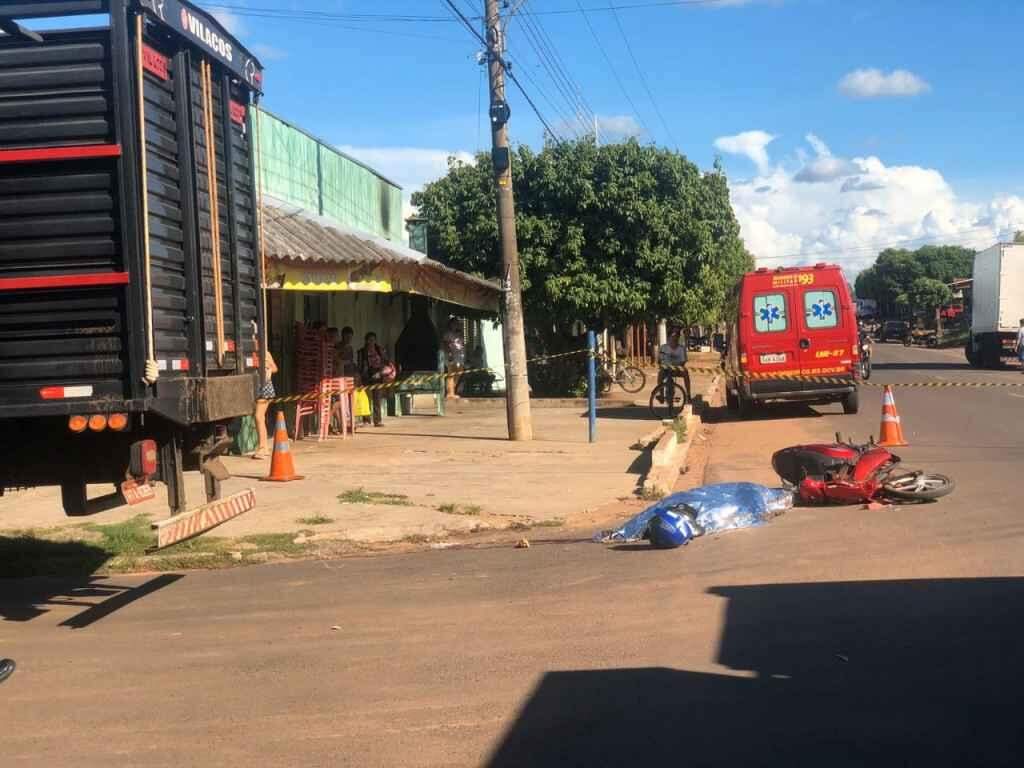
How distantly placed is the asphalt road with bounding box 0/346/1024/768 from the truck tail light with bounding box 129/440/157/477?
0.97 metres

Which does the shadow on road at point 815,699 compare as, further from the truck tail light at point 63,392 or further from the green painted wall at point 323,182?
the green painted wall at point 323,182

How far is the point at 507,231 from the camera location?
54.1 feet

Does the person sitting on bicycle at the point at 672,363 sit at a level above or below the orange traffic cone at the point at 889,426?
above

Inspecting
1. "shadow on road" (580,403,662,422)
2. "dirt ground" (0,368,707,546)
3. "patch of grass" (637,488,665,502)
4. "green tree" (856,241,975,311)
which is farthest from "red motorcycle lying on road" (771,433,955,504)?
"green tree" (856,241,975,311)

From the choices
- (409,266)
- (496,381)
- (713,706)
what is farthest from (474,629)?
(496,381)

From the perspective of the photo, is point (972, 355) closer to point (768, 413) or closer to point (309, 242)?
point (768, 413)

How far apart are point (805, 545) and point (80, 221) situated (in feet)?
17.7

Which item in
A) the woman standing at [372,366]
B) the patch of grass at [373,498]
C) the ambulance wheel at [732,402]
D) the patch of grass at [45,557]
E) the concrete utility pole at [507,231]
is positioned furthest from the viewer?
the ambulance wheel at [732,402]

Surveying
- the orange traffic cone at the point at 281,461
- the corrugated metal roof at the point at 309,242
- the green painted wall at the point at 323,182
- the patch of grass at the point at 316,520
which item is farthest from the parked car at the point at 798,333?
the patch of grass at the point at 316,520

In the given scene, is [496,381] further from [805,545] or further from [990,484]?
[805,545]

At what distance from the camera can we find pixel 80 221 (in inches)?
239

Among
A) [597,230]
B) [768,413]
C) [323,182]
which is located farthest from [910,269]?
[323,182]

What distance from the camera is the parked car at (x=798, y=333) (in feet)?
63.2

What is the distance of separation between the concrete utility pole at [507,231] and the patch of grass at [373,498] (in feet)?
17.2
